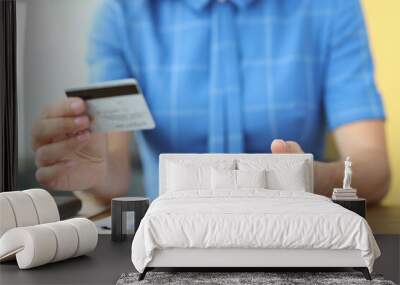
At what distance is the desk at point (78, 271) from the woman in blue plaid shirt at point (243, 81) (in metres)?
1.61

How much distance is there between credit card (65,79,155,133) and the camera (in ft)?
22.7

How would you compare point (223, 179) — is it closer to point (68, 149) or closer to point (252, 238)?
point (252, 238)

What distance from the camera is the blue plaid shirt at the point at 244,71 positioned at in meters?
6.77

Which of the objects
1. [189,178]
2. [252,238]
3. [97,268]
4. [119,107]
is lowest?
[97,268]

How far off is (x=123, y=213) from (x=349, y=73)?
8.52 feet

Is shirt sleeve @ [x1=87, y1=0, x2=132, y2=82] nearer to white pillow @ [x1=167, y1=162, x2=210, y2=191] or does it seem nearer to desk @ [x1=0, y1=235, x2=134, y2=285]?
white pillow @ [x1=167, y1=162, x2=210, y2=191]

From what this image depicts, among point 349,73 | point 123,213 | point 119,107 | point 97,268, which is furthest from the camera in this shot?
point 119,107

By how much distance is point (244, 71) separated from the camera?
6.81 m

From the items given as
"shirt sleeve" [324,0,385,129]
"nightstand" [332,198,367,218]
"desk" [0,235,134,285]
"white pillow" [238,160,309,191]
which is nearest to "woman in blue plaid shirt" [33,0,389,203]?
"shirt sleeve" [324,0,385,129]

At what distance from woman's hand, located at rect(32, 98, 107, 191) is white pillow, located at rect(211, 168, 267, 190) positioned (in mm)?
Answer: 1524

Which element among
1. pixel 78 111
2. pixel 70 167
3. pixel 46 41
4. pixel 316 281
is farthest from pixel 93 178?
pixel 316 281

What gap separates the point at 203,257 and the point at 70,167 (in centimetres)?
288

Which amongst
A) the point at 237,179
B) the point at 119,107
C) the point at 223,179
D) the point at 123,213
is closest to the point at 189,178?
the point at 223,179

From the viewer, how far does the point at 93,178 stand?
6.99 m
